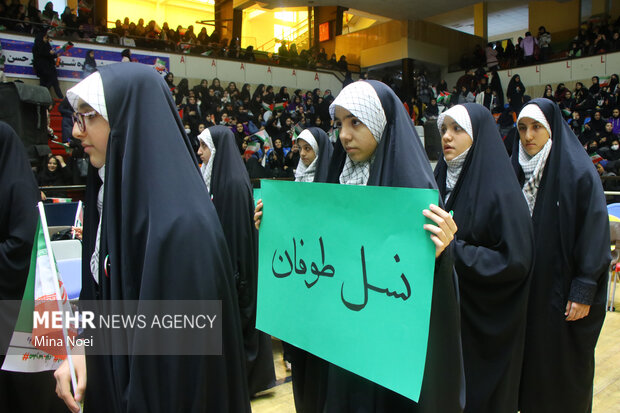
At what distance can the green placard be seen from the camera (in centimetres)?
113

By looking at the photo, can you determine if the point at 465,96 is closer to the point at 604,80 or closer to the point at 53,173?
the point at 604,80

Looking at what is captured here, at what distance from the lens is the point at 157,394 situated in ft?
3.44

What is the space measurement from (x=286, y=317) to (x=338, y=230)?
1.19 ft

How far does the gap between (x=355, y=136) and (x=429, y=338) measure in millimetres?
647

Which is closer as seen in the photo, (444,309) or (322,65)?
(444,309)

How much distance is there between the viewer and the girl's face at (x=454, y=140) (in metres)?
2.27

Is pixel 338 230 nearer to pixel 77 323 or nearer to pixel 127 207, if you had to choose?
pixel 127 207

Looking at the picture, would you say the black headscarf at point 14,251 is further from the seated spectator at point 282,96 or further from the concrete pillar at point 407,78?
the concrete pillar at point 407,78

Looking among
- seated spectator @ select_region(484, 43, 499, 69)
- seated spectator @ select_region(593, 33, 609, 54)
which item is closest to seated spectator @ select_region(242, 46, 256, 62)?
seated spectator @ select_region(484, 43, 499, 69)

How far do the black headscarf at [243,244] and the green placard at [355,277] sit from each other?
1357mm

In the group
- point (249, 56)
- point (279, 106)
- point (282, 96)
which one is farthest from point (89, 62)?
point (282, 96)

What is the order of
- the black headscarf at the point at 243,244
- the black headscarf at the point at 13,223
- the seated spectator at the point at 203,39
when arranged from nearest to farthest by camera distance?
the black headscarf at the point at 13,223 → the black headscarf at the point at 243,244 → the seated spectator at the point at 203,39

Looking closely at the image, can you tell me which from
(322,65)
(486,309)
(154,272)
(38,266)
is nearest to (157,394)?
(154,272)

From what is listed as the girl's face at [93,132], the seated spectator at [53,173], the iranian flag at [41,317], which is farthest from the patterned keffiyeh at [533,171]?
the seated spectator at [53,173]
